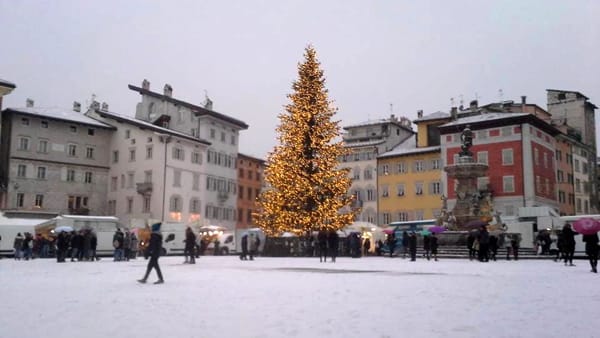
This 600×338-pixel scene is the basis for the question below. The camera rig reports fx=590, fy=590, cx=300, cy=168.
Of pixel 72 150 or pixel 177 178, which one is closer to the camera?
pixel 72 150

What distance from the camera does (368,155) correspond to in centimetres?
7288

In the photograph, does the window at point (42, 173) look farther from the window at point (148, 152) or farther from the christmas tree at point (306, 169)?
the christmas tree at point (306, 169)

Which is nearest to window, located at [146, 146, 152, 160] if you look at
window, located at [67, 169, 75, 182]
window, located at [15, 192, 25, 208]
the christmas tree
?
window, located at [67, 169, 75, 182]

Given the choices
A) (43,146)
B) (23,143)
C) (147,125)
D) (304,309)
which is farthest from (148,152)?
(304,309)

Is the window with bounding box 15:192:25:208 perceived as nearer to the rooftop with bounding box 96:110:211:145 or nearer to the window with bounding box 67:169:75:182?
the window with bounding box 67:169:75:182

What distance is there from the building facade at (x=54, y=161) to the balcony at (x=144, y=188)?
18.7ft

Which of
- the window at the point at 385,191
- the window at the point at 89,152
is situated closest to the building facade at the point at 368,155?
the window at the point at 385,191

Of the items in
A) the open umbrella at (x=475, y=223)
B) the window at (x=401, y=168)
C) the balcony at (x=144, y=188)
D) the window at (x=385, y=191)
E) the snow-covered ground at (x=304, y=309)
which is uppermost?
the window at (x=401, y=168)

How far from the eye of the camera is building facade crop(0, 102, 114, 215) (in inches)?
2242

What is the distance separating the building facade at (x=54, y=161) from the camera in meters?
56.9

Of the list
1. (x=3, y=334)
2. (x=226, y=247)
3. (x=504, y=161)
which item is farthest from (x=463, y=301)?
(x=504, y=161)

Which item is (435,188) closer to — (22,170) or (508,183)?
(508,183)

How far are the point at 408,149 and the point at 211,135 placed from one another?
2334 cm

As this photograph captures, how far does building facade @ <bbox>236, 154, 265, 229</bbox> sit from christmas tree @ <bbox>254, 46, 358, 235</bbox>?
1266 inches
